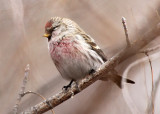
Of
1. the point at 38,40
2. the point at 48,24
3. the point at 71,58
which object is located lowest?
the point at 71,58

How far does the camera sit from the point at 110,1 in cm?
226

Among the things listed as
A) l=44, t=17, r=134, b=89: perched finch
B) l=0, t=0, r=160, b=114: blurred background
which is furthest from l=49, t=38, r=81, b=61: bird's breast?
l=0, t=0, r=160, b=114: blurred background

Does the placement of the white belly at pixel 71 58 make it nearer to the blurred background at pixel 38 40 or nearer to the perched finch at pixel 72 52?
the perched finch at pixel 72 52

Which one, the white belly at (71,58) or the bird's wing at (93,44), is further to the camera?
the bird's wing at (93,44)

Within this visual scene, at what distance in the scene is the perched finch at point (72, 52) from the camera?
2.59 meters

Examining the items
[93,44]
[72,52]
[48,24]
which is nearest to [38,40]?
[48,24]

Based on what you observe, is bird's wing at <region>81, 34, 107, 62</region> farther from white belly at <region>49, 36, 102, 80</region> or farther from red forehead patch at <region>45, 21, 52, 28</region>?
red forehead patch at <region>45, 21, 52, 28</region>

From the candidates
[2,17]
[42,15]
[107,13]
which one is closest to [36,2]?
[42,15]

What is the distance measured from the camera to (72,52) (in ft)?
8.47

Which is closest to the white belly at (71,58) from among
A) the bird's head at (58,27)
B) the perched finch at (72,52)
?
the perched finch at (72,52)

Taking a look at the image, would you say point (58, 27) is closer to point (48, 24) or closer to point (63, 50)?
point (48, 24)

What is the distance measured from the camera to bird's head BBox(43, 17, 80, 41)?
8.96 feet

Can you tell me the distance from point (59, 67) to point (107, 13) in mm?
770

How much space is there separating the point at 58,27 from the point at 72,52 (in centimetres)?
38
